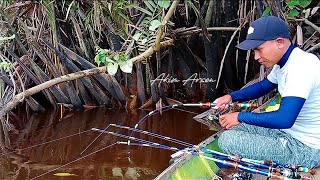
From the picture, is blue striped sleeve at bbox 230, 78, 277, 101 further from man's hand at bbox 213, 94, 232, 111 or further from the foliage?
the foliage

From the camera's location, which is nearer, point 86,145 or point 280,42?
point 280,42

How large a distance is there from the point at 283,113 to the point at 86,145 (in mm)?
2356

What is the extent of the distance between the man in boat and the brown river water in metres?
1.17

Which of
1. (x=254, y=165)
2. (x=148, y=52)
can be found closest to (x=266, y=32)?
(x=254, y=165)

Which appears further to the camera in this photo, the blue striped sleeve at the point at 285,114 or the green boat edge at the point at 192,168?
the green boat edge at the point at 192,168

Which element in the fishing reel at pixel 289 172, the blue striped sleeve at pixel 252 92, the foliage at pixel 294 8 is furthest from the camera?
the foliage at pixel 294 8

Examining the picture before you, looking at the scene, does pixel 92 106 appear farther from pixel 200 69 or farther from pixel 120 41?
pixel 200 69

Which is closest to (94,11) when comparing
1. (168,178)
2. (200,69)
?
(200,69)

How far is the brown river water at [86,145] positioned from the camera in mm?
3895

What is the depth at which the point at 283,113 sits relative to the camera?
246 centimetres

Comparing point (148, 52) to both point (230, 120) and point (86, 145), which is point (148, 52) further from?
point (230, 120)

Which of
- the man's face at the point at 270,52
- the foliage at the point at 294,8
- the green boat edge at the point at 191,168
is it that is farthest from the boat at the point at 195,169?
the foliage at the point at 294,8

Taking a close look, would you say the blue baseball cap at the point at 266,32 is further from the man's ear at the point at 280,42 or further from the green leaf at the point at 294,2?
the green leaf at the point at 294,2

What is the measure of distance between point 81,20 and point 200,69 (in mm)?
1460
